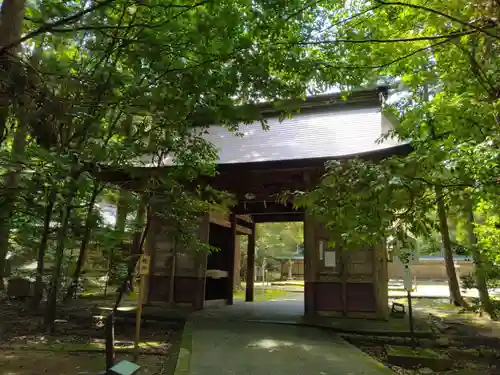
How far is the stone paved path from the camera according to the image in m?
4.33

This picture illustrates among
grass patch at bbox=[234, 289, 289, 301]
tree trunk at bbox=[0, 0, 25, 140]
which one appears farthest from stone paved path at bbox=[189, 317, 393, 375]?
grass patch at bbox=[234, 289, 289, 301]

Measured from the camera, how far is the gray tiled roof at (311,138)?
306 inches

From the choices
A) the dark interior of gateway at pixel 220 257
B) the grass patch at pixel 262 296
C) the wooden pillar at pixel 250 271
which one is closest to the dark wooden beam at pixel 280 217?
the wooden pillar at pixel 250 271

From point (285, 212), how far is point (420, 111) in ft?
20.9

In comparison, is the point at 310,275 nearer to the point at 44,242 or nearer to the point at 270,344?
the point at 270,344

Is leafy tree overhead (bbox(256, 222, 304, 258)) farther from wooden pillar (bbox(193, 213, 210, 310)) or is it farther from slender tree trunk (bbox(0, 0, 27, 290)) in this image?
slender tree trunk (bbox(0, 0, 27, 290))

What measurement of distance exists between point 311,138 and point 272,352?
17.6ft

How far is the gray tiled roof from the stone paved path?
129 inches

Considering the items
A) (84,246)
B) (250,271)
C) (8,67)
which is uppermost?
(8,67)

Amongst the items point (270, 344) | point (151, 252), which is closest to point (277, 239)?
point (151, 252)

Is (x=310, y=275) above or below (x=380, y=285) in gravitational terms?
above

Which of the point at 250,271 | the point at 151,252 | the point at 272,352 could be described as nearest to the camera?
the point at 272,352

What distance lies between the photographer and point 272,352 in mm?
5199

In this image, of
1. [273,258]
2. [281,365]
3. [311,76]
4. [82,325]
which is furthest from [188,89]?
[273,258]
